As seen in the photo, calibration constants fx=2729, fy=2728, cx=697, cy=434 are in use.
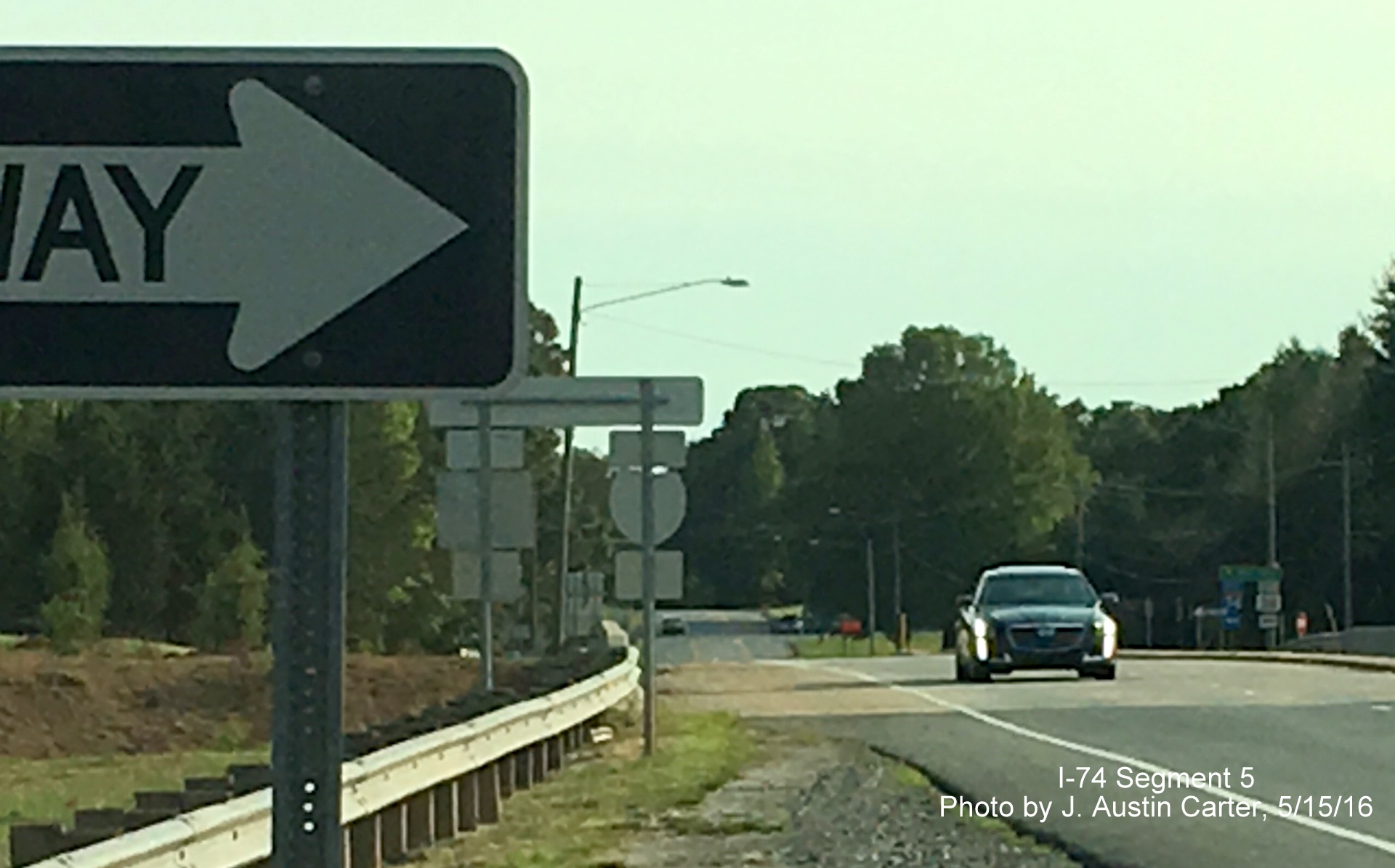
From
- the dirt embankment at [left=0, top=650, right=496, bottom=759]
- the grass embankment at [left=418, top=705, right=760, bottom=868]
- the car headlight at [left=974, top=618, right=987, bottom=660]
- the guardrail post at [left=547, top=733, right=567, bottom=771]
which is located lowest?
the dirt embankment at [left=0, top=650, right=496, bottom=759]

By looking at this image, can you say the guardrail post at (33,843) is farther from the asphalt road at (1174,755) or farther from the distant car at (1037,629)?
the distant car at (1037,629)

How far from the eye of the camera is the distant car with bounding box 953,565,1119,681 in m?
33.8

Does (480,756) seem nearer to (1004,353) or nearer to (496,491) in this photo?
(496,491)

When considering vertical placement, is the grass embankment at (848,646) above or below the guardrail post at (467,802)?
below

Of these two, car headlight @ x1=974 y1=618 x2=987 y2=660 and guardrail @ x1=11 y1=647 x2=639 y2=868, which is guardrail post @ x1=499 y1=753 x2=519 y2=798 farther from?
car headlight @ x1=974 y1=618 x2=987 y2=660

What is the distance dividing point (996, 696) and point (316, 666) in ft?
85.4

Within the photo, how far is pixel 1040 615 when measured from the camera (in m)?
34.0

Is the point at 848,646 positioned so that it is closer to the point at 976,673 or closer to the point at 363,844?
the point at 976,673

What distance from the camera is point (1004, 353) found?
131m

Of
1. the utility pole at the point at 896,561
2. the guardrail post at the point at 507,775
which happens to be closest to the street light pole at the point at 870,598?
the utility pole at the point at 896,561

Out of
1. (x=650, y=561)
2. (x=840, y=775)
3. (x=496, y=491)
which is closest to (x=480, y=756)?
(x=840, y=775)

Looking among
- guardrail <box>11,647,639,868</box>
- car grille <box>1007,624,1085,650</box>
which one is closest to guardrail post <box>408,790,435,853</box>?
guardrail <box>11,647,639,868</box>

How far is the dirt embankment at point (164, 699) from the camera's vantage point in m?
39.4

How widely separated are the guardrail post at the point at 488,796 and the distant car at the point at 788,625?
432 feet
